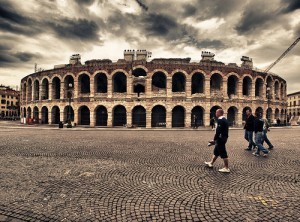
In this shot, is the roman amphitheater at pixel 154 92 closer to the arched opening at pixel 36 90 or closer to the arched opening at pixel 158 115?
the arched opening at pixel 158 115

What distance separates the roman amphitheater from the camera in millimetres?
24531

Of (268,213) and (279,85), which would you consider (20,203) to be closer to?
(268,213)

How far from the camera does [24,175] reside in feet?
16.1

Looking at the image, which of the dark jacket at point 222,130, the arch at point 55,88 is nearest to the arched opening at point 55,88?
the arch at point 55,88

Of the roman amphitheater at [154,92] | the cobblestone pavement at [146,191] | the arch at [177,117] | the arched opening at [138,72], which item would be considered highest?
the arched opening at [138,72]

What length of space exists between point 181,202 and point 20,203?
3185 millimetres

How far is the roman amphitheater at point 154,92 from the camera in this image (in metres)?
24.5

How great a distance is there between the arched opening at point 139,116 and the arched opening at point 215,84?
34.9 ft

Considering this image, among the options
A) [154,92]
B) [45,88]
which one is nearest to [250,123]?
[154,92]

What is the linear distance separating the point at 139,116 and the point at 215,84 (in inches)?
514

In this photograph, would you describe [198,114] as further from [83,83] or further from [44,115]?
[44,115]

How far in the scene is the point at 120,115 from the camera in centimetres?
2619

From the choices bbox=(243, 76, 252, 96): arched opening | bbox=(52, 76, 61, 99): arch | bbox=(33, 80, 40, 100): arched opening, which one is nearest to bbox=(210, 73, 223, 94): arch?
bbox=(243, 76, 252, 96): arched opening

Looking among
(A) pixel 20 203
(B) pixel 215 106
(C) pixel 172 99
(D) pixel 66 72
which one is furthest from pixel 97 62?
(A) pixel 20 203
